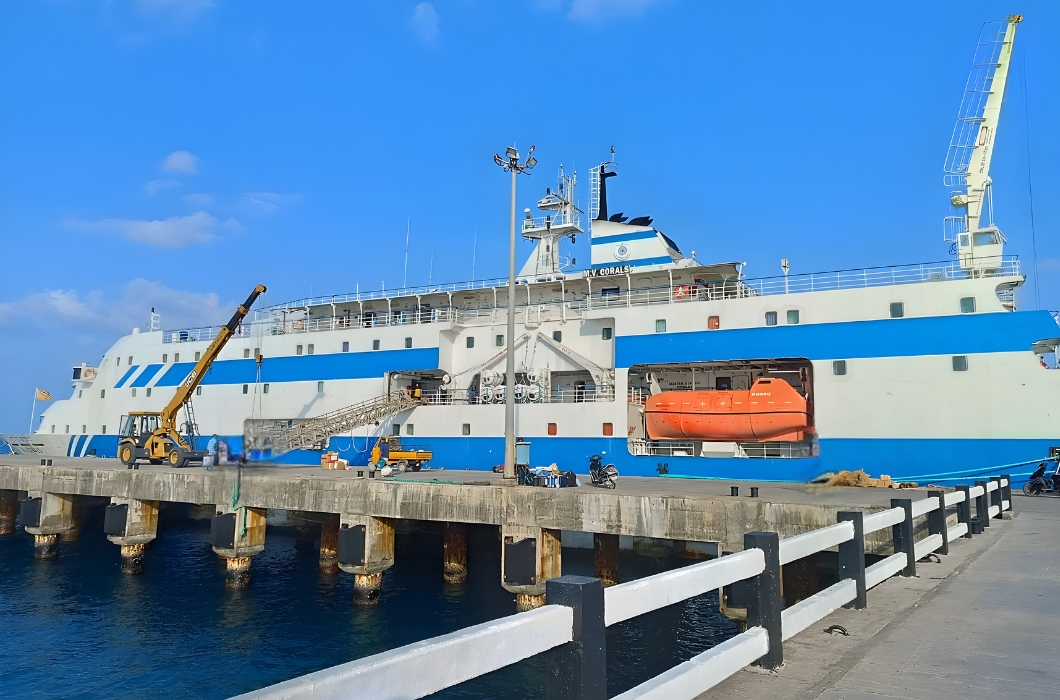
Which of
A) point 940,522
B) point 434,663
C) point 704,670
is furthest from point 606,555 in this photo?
point 434,663

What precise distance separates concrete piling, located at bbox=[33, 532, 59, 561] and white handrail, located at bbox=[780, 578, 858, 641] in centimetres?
2649

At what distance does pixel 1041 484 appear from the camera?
19219 millimetres

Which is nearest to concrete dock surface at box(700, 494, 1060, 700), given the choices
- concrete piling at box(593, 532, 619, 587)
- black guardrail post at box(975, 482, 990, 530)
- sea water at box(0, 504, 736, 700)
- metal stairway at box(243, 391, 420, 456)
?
black guardrail post at box(975, 482, 990, 530)

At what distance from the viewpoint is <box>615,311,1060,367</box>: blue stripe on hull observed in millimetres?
20656

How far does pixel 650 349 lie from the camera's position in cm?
2616

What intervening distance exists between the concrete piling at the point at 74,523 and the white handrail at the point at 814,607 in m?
27.4

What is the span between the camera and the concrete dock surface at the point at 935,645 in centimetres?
414

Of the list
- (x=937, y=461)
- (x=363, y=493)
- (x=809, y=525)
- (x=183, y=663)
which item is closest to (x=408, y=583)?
(x=363, y=493)

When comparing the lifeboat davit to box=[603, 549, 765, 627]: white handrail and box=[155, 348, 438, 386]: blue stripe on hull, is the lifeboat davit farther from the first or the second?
box=[603, 549, 765, 627]: white handrail

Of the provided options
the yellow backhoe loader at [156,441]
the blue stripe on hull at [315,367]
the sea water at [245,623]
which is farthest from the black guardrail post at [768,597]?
the blue stripe on hull at [315,367]

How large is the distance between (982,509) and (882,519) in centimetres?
641

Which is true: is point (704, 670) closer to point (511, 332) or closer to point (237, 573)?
point (511, 332)

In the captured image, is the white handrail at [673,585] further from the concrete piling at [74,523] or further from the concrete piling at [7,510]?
the concrete piling at [7,510]

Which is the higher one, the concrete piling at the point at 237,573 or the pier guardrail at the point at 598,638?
the pier guardrail at the point at 598,638
